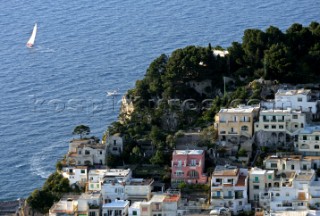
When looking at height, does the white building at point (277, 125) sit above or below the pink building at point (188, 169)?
above

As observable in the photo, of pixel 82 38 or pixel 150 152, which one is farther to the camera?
pixel 82 38

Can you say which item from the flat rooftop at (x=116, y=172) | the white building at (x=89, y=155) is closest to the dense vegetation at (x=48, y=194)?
the white building at (x=89, y=155)

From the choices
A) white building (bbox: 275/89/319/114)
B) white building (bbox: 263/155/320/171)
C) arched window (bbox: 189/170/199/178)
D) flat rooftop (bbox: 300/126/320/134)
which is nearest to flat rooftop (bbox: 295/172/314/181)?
white building (bbox: 263/155/320/171)

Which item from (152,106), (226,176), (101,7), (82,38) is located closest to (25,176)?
(152,106)

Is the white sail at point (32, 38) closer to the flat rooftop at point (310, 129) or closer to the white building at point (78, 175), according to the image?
the white building at point (78, 175)

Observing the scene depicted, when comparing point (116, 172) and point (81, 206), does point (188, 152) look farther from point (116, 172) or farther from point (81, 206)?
point (81, 206)

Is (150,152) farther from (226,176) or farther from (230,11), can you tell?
(230,11)
